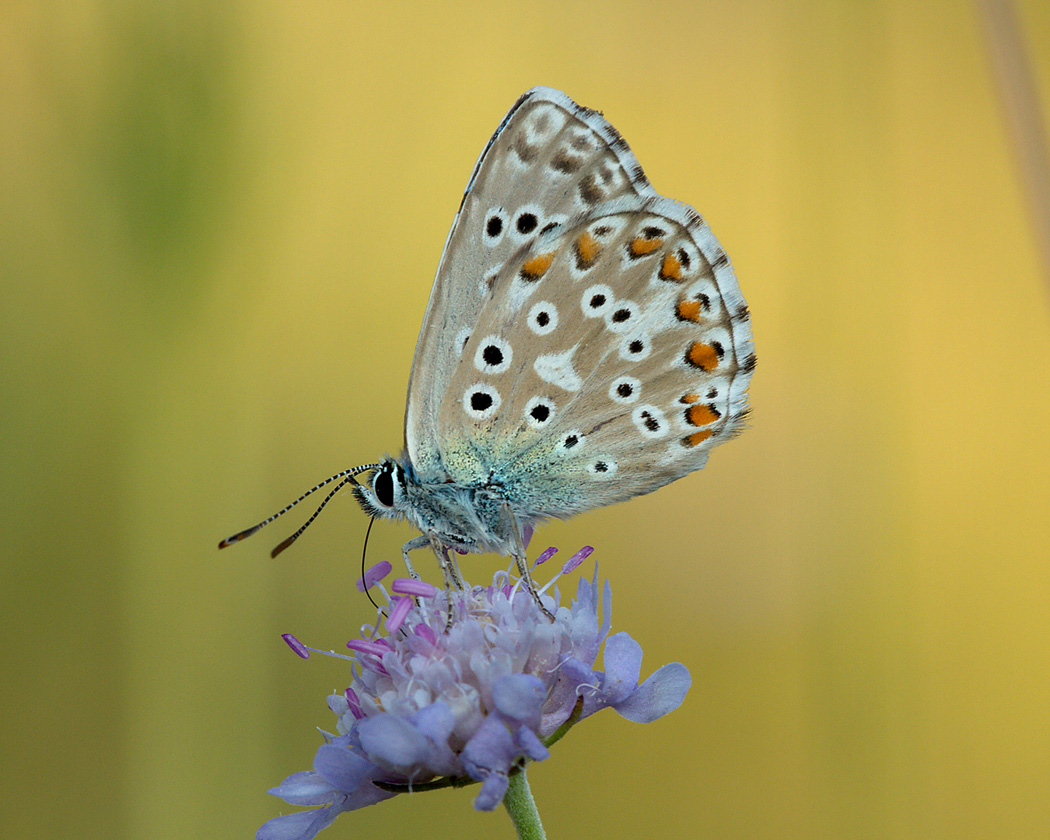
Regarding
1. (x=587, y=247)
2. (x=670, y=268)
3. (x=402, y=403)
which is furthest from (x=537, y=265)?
(x=402, y=403)

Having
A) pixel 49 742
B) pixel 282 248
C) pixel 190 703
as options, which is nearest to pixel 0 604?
pixel 49 742

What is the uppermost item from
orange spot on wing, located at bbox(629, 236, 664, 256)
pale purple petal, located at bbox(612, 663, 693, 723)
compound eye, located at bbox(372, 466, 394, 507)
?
orange spot on wing, located at bbox(629, 236, 664, 256)

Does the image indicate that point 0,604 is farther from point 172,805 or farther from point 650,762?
point 650,762

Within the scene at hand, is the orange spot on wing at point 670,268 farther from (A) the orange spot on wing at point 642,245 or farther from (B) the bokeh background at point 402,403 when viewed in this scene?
(B) the bokeh background at point 402,403

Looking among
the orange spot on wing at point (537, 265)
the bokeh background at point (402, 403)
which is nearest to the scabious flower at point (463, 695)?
the orange spot on wing at point (537, 265)

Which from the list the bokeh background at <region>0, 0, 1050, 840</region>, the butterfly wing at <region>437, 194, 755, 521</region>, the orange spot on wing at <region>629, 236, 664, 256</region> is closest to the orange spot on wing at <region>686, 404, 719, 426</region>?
the butterfly wing at <region>437, 194, 755, 521</region>

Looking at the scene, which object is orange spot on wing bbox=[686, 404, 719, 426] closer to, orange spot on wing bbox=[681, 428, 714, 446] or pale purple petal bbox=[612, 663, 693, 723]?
orange spot on wing bbox=[681, 428, 714, 446]

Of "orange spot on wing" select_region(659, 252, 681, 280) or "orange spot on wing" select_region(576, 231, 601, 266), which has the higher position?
"orange spot on wing" select_region(576, 231, 601, 266)
